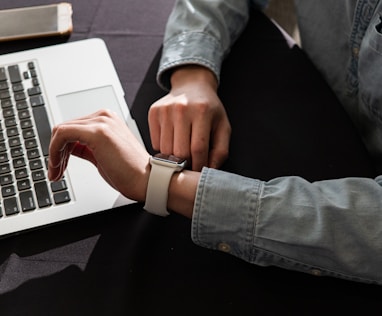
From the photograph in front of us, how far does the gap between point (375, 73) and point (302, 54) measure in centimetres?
15

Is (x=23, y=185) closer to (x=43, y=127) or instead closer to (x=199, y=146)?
(x=43, y=127)

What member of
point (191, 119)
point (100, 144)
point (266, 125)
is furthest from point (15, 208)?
point (266, 125)

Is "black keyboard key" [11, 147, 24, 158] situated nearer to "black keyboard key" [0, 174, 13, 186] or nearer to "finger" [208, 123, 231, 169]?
"black keyboard key" [0, 174, 13, 186]

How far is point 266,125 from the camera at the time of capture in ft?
2.26

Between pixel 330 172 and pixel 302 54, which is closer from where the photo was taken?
pixel 330 172

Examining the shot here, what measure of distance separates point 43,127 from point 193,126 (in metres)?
0.21

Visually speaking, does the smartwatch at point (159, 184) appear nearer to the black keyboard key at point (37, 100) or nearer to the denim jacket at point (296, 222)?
the denim jacket at point (296, 222)

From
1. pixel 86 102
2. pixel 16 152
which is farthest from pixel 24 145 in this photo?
pixel 86 102

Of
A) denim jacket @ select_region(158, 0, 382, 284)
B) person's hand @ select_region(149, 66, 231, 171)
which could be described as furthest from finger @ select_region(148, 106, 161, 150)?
denim jacket @ select_region(158, 0, 382, 284)

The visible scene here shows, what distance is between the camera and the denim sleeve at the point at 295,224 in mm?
527

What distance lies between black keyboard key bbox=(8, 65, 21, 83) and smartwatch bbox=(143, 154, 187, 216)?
276 mm

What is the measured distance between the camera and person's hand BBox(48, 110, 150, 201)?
1.90 ft

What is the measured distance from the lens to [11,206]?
58 cm

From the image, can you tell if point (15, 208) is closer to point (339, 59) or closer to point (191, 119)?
point (191, 119)
